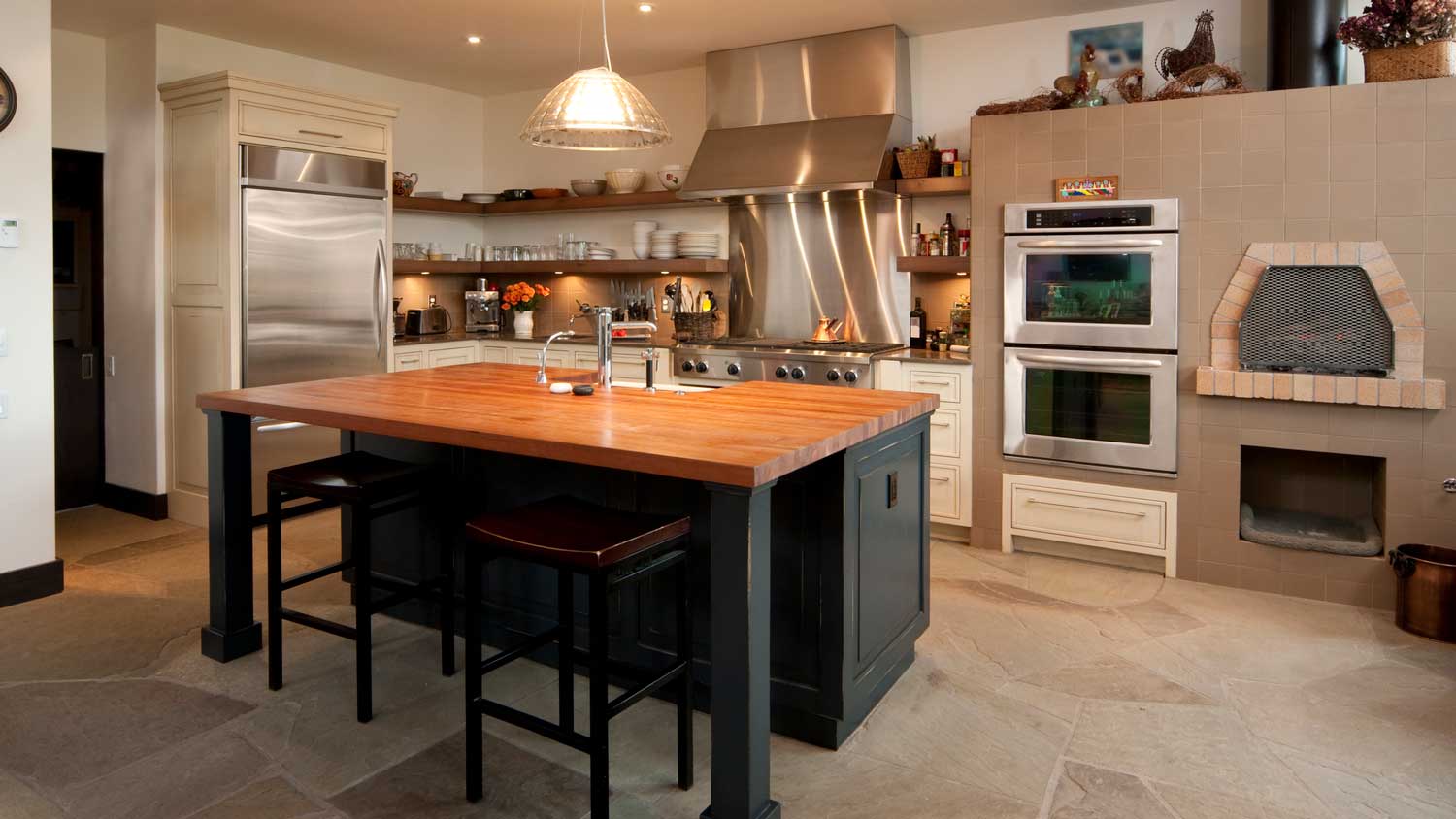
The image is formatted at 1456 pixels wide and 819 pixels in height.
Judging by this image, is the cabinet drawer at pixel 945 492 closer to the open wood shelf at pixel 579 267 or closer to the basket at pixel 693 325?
the basket at pixel 693 325

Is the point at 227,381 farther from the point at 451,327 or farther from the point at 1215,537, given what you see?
the point at 1215,537

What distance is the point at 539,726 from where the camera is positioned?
7.76 feet

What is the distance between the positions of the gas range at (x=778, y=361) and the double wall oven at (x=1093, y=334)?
0.83 meters

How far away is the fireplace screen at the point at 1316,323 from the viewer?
13.1ft

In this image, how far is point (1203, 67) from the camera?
14.5 ft

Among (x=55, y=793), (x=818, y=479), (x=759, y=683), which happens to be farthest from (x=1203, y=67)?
(x=55, y=793)

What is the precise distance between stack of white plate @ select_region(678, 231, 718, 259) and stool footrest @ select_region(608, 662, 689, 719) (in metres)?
4.21

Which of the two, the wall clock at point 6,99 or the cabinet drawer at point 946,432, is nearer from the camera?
the wall clock at point 6,99

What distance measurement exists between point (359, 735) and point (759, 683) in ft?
4.38

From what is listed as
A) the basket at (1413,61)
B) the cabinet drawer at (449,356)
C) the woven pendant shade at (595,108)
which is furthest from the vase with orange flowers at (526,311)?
the basket at (1413,61)

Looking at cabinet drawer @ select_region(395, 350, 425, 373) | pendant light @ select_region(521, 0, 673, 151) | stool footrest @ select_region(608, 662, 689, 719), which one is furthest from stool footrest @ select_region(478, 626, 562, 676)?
cabinet drawer @ select_region(395, 350, 425, 373)

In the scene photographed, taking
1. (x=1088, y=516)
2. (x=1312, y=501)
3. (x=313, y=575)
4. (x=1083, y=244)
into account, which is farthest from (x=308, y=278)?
(x=1312, y=501)

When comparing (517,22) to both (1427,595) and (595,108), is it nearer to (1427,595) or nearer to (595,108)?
(595,108)

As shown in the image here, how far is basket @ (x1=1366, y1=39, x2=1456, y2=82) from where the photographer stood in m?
3.85
